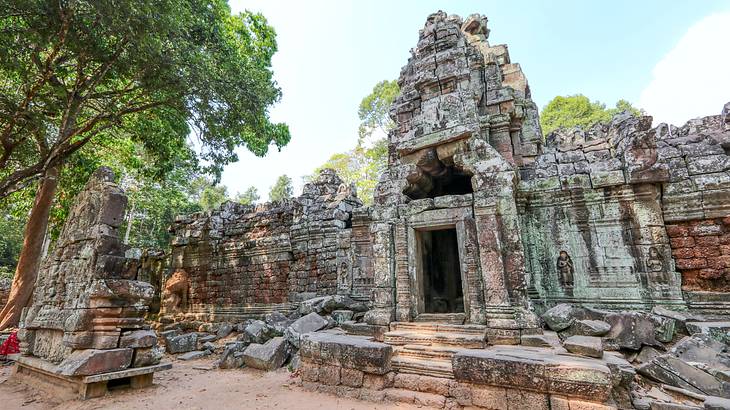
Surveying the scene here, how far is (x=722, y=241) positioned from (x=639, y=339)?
2012mm

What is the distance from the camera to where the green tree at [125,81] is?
6352 millimetres

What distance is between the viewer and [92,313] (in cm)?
464

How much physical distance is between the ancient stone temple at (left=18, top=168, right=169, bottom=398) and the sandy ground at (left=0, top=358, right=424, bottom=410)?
21cm

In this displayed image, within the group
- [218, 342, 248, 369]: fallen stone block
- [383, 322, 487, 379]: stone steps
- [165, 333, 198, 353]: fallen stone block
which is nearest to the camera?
[383, 322, 487, 379]: stone steps

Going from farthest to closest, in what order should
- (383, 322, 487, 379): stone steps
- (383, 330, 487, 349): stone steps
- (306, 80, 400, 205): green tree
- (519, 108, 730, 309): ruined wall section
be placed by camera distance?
1. (306, 80, 400, 205): green tree
2. (519, 108, 730, 309): ruined wall section
3. (383, 330, 487, 349): stone steps
4. (383, 322, 487, 379): stone steps

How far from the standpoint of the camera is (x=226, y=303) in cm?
1066

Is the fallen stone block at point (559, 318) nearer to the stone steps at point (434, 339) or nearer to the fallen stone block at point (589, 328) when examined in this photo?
the fallen stone block at point (589, 328)

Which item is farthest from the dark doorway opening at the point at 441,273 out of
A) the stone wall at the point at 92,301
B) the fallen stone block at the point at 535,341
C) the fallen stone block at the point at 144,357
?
the stone wall at the point at 92,301

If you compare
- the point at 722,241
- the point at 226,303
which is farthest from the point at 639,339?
the point at 226,303

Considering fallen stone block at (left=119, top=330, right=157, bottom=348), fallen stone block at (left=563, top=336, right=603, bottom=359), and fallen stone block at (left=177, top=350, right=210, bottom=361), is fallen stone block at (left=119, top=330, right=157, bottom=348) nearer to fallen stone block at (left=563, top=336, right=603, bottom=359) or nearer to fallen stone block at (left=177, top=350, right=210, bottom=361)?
fallen stone block at (left=177, top=350, right=210, bottom=361)

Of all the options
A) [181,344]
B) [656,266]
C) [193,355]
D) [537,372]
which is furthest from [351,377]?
[181,344]

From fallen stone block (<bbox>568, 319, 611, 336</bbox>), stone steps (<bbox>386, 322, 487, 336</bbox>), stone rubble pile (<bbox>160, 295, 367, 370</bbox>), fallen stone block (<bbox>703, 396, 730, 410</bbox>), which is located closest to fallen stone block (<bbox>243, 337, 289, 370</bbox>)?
stone rubble pile (<bbox>160, 295, 367, 370</bbox>)

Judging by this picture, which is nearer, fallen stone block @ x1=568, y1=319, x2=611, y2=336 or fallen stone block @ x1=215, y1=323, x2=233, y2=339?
fallen stone block @ x1=568, y1=319, x2=611, y2=336

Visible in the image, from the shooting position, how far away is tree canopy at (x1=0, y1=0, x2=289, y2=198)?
6.33m
